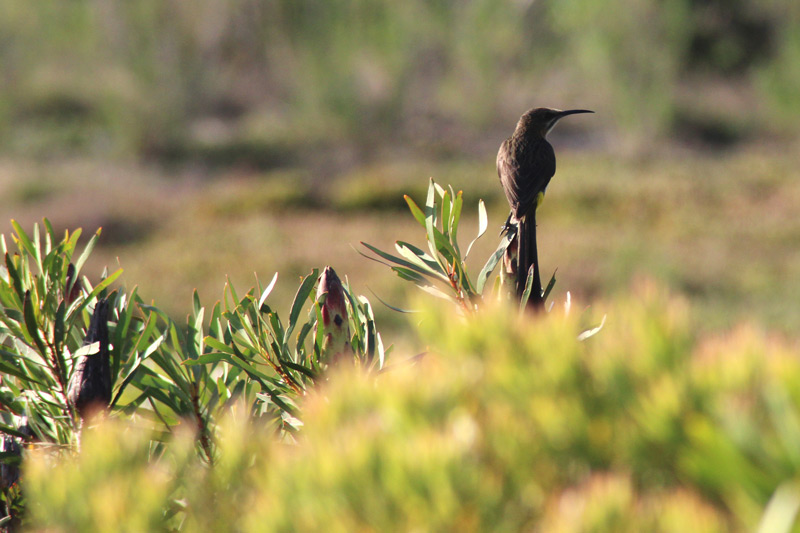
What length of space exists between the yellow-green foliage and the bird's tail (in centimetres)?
30

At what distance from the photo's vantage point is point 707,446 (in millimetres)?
393

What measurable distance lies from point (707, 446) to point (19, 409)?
0.76 m

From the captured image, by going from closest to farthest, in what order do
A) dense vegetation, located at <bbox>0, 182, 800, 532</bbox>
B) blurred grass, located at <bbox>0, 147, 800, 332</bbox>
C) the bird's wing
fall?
dense vegetation, located at <bbox>0, 182, 800, 532</bbox>
the bird's wing
blurred grass, located at <bbox>0, 147, 800, 332</bbox>

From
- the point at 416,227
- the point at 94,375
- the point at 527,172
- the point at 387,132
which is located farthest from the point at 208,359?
the point at 387,132

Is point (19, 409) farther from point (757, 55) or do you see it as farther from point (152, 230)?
point (757, 55)

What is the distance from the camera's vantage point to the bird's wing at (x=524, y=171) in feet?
A: 4.14

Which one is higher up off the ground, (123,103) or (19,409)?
(19,409)

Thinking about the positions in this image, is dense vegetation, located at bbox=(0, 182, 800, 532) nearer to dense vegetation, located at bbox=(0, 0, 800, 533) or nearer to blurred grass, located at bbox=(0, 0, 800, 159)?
dense vegetation, located at bbox=(0, 0, 800, 533)

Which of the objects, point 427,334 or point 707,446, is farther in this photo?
point 427,334

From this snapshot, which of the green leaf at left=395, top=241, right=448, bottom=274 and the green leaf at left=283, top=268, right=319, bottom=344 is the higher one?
the green leaf at left=395, top=241, right=448, bottom=274

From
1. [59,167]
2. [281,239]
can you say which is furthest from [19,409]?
[59,167]

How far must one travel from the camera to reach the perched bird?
779 millimetres

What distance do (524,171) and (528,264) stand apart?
0.38 m

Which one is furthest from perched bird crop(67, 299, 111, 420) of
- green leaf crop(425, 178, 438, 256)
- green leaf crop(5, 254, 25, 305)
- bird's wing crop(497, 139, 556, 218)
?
bird's wing crop(497, 139, 556, 218)
